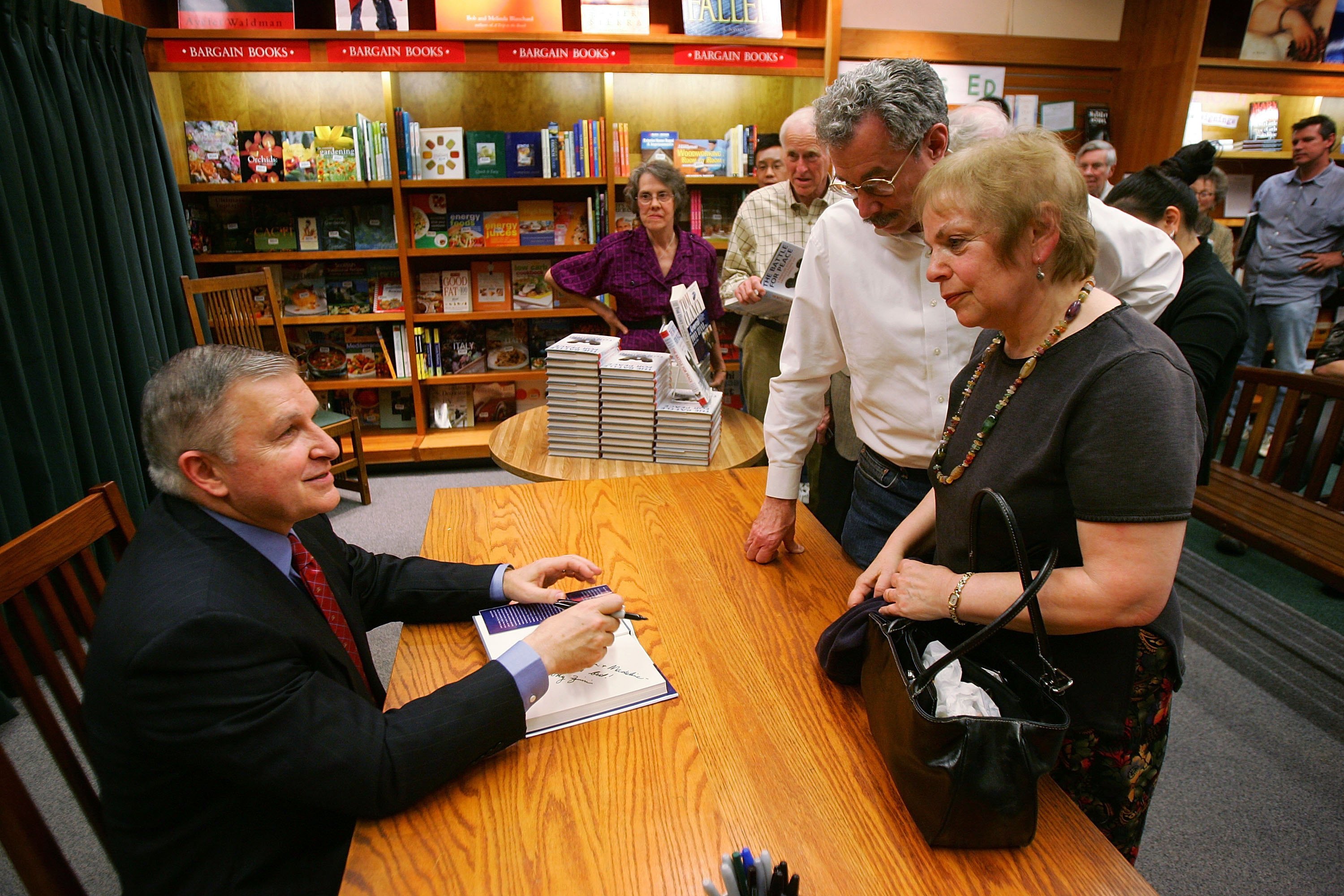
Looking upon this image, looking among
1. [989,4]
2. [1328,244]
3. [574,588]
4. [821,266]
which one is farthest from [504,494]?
[1328,244]

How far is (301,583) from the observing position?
1251mm

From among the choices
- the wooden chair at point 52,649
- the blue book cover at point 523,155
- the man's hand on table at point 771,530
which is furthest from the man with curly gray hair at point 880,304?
the blue book cover at point 523,155

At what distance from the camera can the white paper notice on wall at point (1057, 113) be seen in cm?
505

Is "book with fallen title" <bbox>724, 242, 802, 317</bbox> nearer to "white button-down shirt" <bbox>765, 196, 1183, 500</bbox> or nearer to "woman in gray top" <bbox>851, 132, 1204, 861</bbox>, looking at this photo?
"white button-down shirt" <bbox>765, 196, 1183, 500</bbox>

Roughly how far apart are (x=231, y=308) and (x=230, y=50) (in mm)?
1365

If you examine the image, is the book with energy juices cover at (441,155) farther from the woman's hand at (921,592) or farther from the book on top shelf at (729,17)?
the woman's hand at (921,592)

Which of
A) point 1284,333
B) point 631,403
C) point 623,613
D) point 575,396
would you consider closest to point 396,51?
point 575,396

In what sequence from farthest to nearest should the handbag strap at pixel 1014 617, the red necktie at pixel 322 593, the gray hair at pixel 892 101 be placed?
the gray hair at pixel 892 101, the red necktie at pixel 322 593, the handbag strap at pixel 1014 617

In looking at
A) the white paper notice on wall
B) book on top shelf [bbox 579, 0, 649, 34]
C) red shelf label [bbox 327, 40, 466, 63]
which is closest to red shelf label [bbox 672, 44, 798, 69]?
book on top shelf [bbox 579, 0, 649, 34]

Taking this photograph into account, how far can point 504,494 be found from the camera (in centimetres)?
201

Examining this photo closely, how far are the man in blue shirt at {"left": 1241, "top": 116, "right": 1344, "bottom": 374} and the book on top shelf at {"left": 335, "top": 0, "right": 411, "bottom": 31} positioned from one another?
5.59 meters

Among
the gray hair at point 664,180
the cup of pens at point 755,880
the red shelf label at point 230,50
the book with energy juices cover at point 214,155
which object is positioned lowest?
the cup of pens at point 755,880

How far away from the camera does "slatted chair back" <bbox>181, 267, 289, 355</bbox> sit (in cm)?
379

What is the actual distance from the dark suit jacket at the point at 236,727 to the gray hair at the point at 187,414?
0.06 metres
